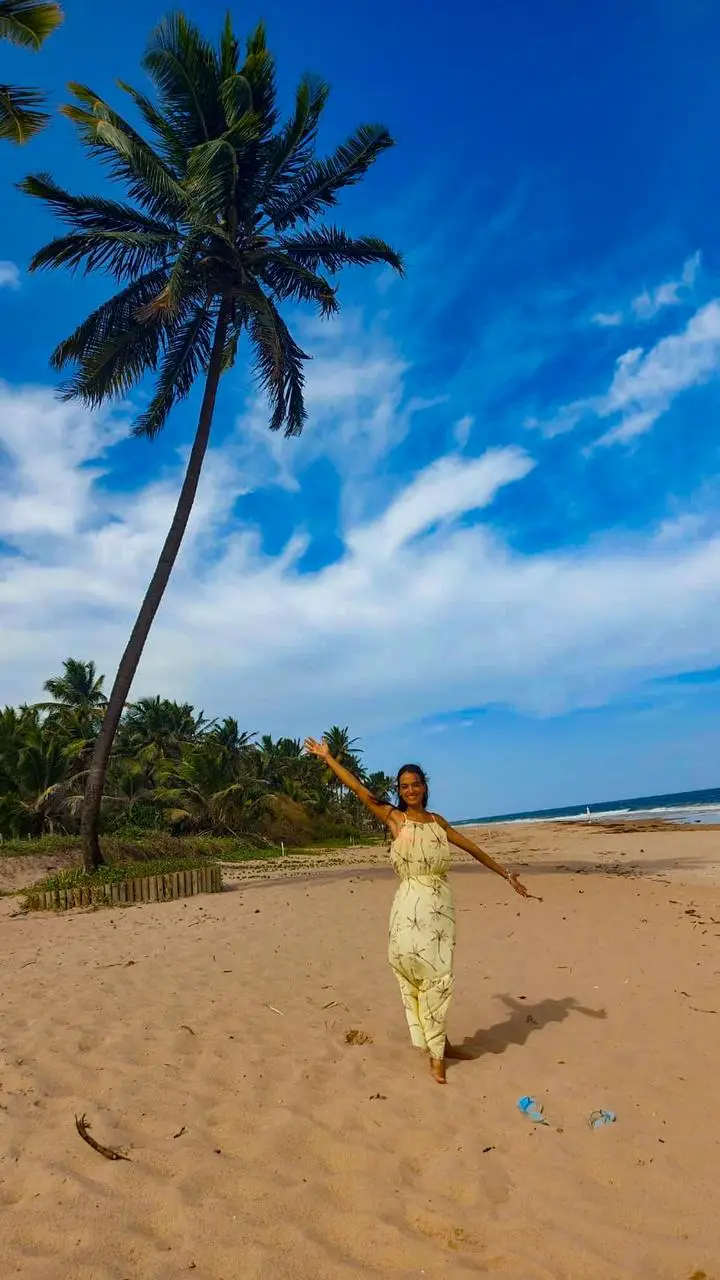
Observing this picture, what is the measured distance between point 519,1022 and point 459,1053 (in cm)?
96

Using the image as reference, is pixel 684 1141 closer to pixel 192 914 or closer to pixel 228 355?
pixel 192 914

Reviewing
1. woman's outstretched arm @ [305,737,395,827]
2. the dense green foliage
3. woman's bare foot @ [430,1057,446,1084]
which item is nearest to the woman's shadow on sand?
woman's bare foot @ [430,1057,446,1084]

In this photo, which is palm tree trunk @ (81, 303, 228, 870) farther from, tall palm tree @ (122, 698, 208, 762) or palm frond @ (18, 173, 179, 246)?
tall palm tree @ (122, 698, 208, 762)

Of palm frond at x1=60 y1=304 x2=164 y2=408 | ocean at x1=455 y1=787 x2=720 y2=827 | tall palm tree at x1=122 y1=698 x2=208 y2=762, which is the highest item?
palm frond at x1=60 y1=304 x2=164 y2=408

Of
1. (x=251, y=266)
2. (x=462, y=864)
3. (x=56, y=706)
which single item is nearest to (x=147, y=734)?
(x=56, y=706)

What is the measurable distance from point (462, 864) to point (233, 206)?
55.7ft

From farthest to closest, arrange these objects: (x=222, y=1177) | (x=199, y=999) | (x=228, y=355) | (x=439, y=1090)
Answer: (x=228, y=355), (x=199, y=999), (x=439, y=1090), (x=222, y=1177)

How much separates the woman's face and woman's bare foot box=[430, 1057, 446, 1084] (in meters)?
1.59

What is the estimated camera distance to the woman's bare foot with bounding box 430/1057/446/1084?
467 centimetres

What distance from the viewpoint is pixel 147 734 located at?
1699 inches

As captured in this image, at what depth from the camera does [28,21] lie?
35.0ft

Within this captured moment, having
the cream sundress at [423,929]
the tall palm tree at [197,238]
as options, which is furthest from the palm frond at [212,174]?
the cream sundress at [423,929]

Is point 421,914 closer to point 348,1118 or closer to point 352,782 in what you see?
point 352,782

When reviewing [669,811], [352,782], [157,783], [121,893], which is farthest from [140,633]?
[669,811]
